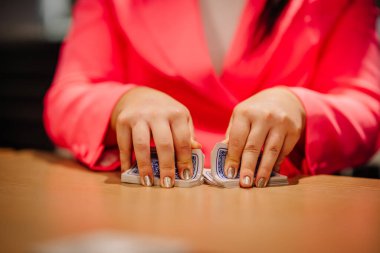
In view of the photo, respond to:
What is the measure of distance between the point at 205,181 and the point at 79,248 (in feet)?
1.44

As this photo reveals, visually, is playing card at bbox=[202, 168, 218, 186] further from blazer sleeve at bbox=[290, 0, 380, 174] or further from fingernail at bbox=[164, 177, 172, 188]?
blazer sleeve at bbox=[290, 0, 380, 174]

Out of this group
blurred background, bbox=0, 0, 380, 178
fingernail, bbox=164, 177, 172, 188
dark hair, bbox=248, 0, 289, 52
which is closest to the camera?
fingernail, bbox=164, 177, 172, 188

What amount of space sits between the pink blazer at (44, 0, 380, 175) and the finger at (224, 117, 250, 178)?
0.22m

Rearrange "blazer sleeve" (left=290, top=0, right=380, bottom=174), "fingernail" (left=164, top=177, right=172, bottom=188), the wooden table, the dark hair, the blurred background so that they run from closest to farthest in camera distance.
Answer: the wooden table
"fingernail" (left=164, top=177, right=172, bottom=188)
"blazer sleeve" (left=290, top=0, right=380, bottom=174)
the dark hair
the blurred background

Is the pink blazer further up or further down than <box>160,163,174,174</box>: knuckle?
further up

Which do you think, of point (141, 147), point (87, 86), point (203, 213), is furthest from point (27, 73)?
point (203, 213)

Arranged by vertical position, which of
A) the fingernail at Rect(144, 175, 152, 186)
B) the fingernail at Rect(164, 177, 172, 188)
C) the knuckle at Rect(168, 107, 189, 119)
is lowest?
the fingernail at Rect(144, 175, 152, 186)

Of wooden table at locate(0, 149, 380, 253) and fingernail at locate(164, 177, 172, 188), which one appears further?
fingernail at locate(164, 177, 172, 188)

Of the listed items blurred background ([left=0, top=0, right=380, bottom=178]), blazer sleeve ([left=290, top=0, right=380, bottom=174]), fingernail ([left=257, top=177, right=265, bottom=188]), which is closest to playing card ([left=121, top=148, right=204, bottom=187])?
fingernail ([left=257, top=177, right=265, bottom=188])

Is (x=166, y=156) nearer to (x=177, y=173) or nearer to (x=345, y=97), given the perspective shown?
(x=177, y=173)

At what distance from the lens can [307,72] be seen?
1.14m

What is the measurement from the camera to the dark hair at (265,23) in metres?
1.13

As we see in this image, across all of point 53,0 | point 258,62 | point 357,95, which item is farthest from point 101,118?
point 53,0

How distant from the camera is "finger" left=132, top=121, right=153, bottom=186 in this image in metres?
0.85
